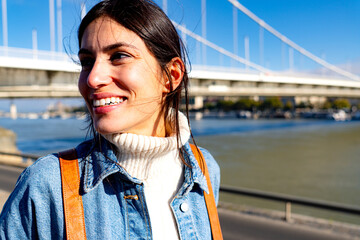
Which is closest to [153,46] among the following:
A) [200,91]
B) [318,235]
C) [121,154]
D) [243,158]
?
[121,154]

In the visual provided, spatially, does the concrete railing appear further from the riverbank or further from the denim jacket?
the denim jacket

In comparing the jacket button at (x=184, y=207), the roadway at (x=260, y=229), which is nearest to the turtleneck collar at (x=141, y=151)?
the jacket button at (x=184, y=207)

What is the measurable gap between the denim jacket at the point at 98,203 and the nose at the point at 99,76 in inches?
6.5

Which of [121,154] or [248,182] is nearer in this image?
[121,154]

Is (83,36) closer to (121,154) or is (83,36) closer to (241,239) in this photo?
(121,154)

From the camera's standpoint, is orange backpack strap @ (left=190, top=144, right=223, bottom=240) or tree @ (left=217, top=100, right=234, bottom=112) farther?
tree @ (left=217, top=100, right=234, bottom=112)

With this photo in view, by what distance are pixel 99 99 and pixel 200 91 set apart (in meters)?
17.4

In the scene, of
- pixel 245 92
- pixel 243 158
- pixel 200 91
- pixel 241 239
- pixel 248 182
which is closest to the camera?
pixel 241 239

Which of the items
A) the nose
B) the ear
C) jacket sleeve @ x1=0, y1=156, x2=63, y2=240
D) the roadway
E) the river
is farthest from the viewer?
the river

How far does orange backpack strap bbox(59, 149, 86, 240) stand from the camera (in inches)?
29.9

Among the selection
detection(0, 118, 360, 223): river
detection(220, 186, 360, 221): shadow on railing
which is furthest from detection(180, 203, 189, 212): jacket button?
detection(0, 118, 360, 223): river

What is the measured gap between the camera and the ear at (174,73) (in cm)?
102

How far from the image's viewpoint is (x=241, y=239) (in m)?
3.95

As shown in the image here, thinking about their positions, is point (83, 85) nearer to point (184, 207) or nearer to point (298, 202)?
point (184, 207)
